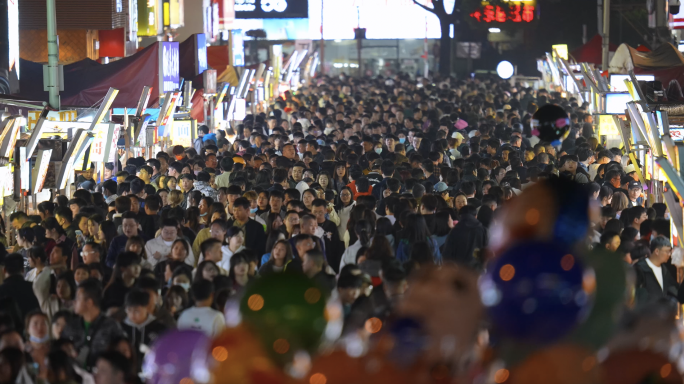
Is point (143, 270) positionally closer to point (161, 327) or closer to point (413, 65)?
point (161, 327)

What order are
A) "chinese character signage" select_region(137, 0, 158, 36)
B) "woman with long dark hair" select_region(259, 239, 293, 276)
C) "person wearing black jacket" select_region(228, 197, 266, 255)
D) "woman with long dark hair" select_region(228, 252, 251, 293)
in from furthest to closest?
1. "chinese character signage" select_region(137, 0, 158, 36)
2. "person wearing black jacket" select_region(228, 197, 266, 255)
3. "woman with long dark hair" select_region(259, 239, 293, 276)
4. "woman with long dark hair" select_region(228, 252, 251, 293)

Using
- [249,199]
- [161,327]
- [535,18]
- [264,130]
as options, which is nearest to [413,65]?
[535,18]

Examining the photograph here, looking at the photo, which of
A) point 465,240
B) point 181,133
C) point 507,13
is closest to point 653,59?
point 181,133

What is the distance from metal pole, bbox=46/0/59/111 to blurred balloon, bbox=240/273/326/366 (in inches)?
456

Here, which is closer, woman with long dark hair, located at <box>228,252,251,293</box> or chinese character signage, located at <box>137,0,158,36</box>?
woman with long dark hair, located at <box>228,252,251,293</box>

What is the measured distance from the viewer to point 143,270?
7539 millimetres

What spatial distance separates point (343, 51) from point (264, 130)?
3620 centimetres

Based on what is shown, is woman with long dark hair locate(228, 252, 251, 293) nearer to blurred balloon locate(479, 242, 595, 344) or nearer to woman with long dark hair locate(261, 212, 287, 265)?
woman with long dark hair locate(261, 212, 287, 265)

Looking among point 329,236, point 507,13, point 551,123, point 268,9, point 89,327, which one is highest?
point 268,9

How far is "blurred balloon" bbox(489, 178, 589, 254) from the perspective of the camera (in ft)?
13.5

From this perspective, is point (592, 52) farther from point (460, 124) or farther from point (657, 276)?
point (657, 276)

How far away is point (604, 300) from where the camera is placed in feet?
14.3

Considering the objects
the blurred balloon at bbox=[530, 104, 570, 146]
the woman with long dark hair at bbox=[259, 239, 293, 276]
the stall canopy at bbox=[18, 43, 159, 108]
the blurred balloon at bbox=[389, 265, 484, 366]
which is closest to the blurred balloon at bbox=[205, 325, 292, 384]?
the blurred balloon at bbox=[389, 265, 484, 366]

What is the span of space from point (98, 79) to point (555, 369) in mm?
15703
